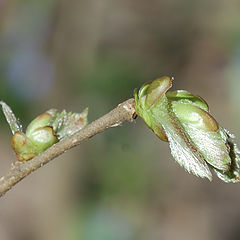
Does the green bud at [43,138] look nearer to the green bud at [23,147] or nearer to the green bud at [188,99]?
the green bud at [23,147]

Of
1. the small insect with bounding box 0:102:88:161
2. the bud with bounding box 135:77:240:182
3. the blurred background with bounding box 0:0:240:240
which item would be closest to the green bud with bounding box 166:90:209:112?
the bud with bounding box 135:77:240:182

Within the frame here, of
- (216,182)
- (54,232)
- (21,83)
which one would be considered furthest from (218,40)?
(54,232)

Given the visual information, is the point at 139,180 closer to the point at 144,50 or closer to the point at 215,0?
the point at 144,50

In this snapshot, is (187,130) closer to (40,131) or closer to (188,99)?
(188,99)

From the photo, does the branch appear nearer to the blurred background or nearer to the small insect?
the small insect

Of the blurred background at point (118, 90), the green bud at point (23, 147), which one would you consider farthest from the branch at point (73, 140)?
the blurred background at point (118, 90)

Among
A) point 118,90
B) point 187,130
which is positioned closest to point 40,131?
point 187,130
